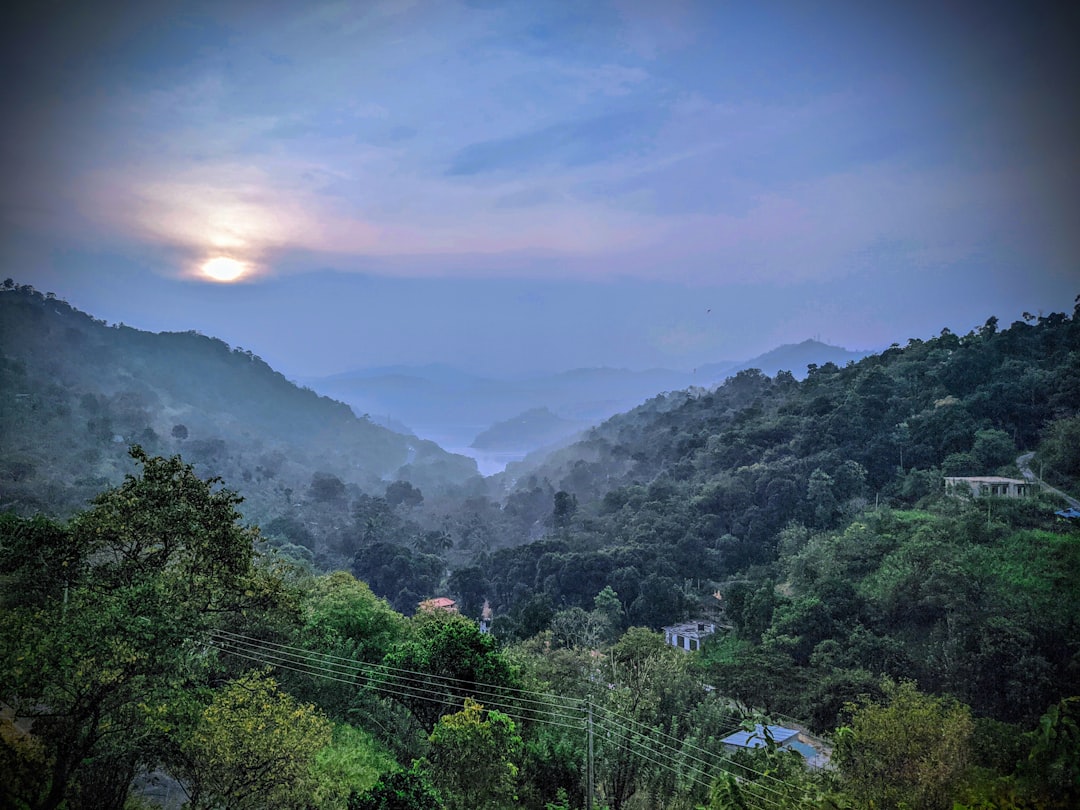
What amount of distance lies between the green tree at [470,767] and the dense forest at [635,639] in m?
0.04

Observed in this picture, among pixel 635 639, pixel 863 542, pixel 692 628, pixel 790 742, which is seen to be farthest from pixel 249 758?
pixel 863 542

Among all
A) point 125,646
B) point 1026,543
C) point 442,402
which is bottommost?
point 125,646

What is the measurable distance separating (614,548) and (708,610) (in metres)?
5.60

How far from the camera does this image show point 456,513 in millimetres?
60281

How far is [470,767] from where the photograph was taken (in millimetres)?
8781

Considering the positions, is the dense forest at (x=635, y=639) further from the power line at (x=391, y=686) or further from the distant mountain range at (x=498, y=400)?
the distant mountain range at (x=498, y=400)

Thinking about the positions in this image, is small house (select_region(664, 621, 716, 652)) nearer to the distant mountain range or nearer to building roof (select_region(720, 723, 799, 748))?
building roof (select_region(720, 723, 799, 748))

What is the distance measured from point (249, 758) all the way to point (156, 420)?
214ft

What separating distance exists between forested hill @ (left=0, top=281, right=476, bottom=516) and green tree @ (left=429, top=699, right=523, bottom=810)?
31263 millimetres

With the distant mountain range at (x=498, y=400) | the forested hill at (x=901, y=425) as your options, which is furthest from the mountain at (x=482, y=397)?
the forested hill at (x=901, y=425)

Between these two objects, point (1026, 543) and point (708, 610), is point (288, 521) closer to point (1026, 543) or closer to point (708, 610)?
point (708, 610)

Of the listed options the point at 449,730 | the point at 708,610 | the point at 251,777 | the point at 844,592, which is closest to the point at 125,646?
the point at 251,777

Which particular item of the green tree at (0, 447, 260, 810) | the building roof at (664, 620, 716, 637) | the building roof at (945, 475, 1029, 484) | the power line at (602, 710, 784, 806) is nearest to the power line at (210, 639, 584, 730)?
the power line at (602, 710, 784, 806)

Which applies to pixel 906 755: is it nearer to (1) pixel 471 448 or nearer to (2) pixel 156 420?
(2) pixel 156 420
